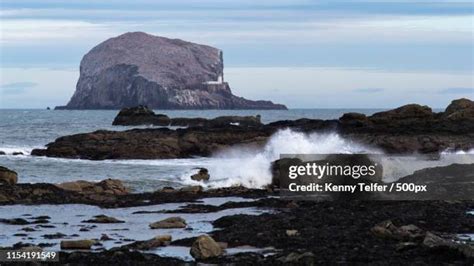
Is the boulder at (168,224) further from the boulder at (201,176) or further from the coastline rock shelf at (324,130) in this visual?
the coastline rock shelf at (324,130)

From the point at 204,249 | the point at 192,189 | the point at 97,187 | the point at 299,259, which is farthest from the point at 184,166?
the point at 299,259

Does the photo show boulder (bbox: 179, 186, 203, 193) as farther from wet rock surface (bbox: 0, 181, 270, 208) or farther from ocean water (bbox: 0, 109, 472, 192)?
ocean water (bbox: 0, 109, 472, 192)

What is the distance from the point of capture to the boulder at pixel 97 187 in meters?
30.7

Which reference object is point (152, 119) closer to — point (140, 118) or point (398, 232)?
point (140, 118)

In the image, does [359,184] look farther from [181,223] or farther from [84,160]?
[84,160]

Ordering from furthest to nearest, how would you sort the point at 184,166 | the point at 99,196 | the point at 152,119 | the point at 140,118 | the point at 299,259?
the point at 140,118, the point at 152,119, the point at 184,166, the point at 99,196, the point at 299,259

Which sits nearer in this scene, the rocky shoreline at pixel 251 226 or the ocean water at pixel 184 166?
the rocky shoreline at pixel 251 226

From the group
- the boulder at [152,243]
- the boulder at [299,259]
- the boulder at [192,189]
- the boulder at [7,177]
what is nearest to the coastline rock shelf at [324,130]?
the boulder at [7,177]

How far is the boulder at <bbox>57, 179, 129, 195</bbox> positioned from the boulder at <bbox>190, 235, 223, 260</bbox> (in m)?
14.1
